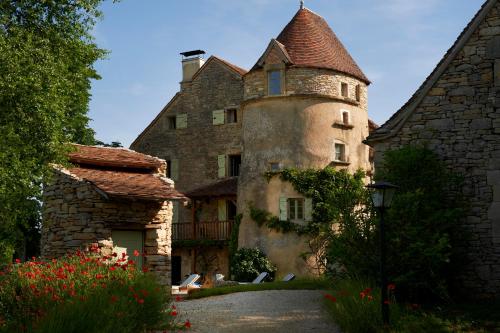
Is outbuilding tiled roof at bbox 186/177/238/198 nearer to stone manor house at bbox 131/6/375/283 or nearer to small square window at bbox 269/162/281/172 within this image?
stone manor house at bbox 131/6/375/283

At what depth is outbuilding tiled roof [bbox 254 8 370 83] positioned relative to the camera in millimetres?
28031

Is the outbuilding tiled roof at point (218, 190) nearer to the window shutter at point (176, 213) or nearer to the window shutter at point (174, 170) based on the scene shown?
the window shutter at point (176, 213)

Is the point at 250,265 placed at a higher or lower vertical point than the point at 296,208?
lower

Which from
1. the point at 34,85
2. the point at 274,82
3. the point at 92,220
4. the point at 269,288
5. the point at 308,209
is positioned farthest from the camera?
the point at 274,82

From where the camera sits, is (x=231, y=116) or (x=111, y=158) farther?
(x=231, y=116)

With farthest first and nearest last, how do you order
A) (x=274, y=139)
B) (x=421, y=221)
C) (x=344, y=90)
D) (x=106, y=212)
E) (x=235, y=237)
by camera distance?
(x=344, y=90)
(x=235, y=237)
(x=274, y=139)
(x=106, y=212)
(x=421, y=221)

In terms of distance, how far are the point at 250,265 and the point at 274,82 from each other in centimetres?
745

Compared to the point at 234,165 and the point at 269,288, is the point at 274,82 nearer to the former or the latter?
the point at 234,165

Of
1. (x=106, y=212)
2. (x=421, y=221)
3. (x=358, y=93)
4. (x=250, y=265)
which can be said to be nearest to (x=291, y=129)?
(x=358, y=93)

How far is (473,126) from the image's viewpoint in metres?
15.6

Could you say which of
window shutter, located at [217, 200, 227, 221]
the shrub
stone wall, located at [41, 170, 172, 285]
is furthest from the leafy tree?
window shutter, located at [217, 200, 227, 221]

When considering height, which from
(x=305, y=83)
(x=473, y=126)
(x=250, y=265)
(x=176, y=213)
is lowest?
(x=250, y=265)

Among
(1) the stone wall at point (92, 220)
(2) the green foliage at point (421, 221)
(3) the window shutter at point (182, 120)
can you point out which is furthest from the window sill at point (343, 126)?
(2) the green foliage at point (421, 221)

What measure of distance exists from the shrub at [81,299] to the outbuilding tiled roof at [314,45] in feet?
57.1
